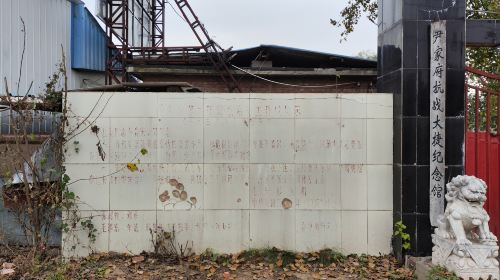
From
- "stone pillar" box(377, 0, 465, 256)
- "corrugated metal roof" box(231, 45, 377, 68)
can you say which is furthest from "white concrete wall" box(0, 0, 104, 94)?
"stone pillar" box(377, 0, 465, 256)

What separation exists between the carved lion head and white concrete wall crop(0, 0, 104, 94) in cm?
715

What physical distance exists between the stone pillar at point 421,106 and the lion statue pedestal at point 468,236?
492 mm

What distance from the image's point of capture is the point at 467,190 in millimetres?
4305

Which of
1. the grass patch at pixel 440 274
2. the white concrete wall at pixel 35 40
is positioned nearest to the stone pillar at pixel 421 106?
the grass patch at pixel 440 274

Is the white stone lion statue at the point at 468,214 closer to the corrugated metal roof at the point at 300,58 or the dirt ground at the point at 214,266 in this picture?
the dirt ground at the point at 214,266

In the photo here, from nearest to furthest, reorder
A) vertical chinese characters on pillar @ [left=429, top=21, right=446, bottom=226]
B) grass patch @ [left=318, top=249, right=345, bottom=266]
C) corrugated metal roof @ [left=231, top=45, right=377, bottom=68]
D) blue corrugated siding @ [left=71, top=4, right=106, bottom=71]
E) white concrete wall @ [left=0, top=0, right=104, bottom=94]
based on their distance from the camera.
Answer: vertical chinese characters on pillar @ [left=429, top=21, right=446, bottom=226]
grass patch @ [left=318, top=249, right=345, bottom=266]
white concrete wall @ [left=0, top=0, right=104, bottom=94]
corrugated metal roof @ [left=231, top=45, right=377, bottom=68]
blue corrugated siding @ [left=71, top=4, right=106, bottom=71]

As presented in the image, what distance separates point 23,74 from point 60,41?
179 cm

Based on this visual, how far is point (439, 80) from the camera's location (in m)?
4.96

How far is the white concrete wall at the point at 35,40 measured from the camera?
24.2 feet

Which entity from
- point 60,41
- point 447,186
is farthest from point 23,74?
point 447,186

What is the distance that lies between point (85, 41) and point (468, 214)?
9485 mm

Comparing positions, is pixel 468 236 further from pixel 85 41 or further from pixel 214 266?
pixel 85 41

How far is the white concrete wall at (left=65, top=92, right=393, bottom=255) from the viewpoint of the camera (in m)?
5.25

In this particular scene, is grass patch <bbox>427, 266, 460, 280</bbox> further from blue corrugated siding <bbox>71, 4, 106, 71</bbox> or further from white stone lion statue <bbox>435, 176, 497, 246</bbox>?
blue corrugated siding <bbox>71, 4, 106, 71</bbox>
